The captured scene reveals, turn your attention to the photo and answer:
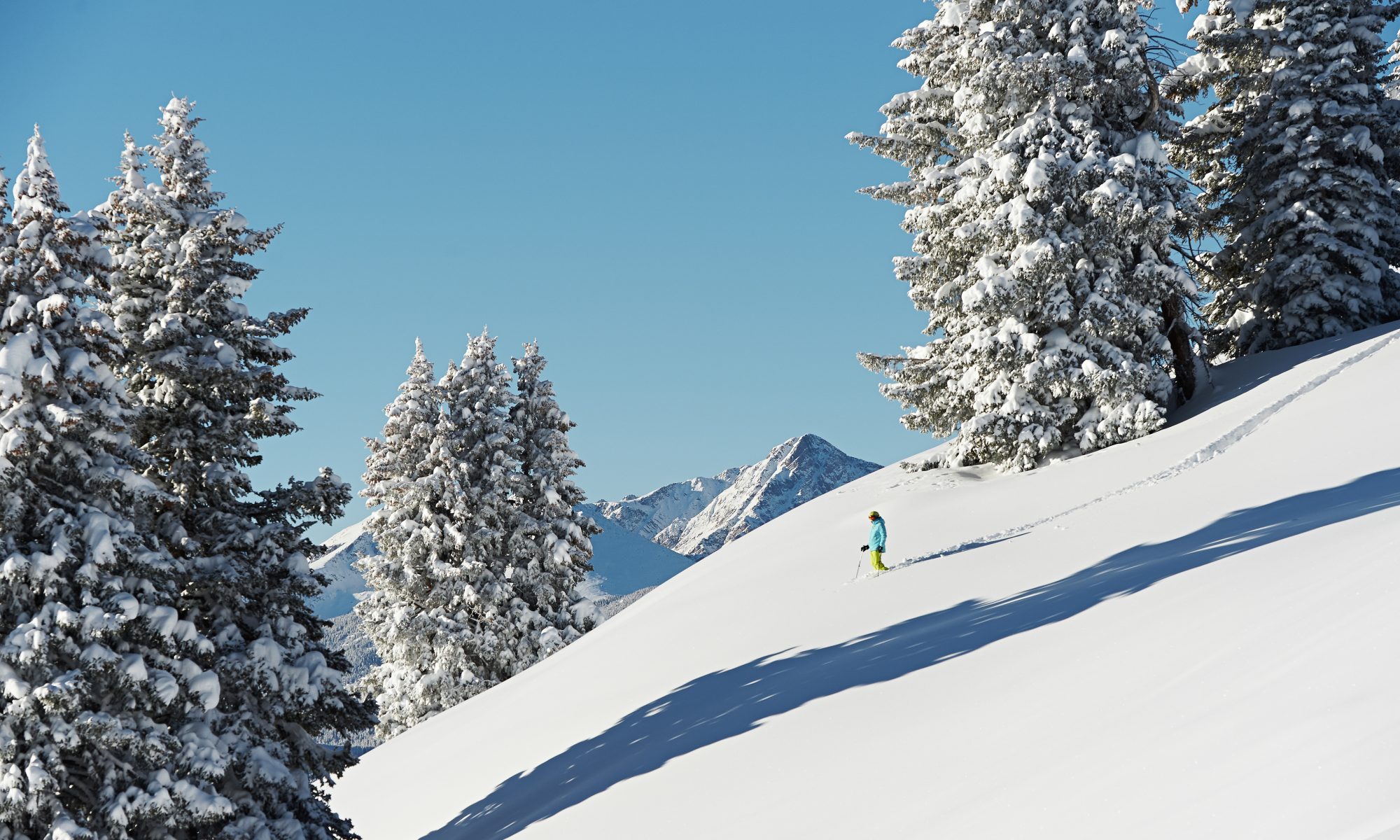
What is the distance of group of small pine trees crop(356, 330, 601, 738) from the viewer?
1252 inches

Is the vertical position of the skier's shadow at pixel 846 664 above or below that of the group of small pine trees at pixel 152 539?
below

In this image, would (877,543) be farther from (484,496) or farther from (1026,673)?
(484,496)

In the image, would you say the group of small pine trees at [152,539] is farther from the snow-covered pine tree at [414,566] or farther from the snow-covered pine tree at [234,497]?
the snow-covered pine tree at [414,566]

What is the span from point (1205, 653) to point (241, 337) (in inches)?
553

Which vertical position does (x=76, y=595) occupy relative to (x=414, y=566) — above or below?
below

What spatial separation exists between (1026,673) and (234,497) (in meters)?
11.7

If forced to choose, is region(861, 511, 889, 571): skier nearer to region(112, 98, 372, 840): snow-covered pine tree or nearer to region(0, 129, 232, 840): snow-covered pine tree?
region(112, 98, 372, 840): snow-covered pine tree

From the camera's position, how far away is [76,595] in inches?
Answer: 490

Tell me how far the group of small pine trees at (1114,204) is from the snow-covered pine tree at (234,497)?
15277 mm

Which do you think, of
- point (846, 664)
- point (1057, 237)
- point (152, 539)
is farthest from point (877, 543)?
point (152, 539)

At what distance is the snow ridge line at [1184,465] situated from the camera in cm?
1844

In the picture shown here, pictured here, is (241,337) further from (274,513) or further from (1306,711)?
(1306,711)

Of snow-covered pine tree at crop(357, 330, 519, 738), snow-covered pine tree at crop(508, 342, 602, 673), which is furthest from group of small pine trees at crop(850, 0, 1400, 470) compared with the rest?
snow-covered pine tree at crop(357, 330, 519, 738)

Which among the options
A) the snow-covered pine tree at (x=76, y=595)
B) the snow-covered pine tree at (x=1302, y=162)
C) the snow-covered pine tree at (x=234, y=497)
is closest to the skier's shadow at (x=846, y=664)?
the snow-covered pine tree at (x=234, y=497)
